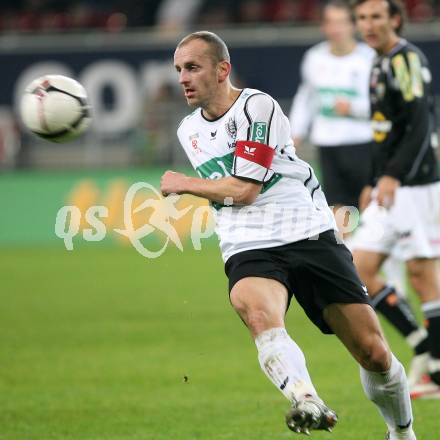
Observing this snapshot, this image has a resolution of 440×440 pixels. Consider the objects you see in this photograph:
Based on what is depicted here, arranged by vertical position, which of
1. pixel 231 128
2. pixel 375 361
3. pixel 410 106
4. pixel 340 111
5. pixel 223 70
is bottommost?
pixel 340 111

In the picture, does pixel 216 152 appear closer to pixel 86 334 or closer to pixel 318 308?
pixel 318 308

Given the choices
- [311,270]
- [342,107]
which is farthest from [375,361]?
[342,107]

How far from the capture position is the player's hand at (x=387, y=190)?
7.14 metres

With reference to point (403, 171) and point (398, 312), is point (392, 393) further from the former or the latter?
point (398, 312)

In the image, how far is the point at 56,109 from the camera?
19.4 ft

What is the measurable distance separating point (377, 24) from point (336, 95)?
3.76 meters

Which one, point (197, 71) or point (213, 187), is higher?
point (197, 71)

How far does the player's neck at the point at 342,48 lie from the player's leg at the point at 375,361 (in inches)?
240

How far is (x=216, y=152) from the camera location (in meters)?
5.41

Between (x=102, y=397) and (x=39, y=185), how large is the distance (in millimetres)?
11422

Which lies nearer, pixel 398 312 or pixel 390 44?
pixel 390 44

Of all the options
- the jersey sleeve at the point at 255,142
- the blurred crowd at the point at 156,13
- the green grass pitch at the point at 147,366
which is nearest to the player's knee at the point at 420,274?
the green grass pitch at the point at 147,366

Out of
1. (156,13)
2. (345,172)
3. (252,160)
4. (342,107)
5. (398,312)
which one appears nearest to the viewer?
(252,160)

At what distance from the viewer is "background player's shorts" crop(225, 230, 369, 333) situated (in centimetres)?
520
